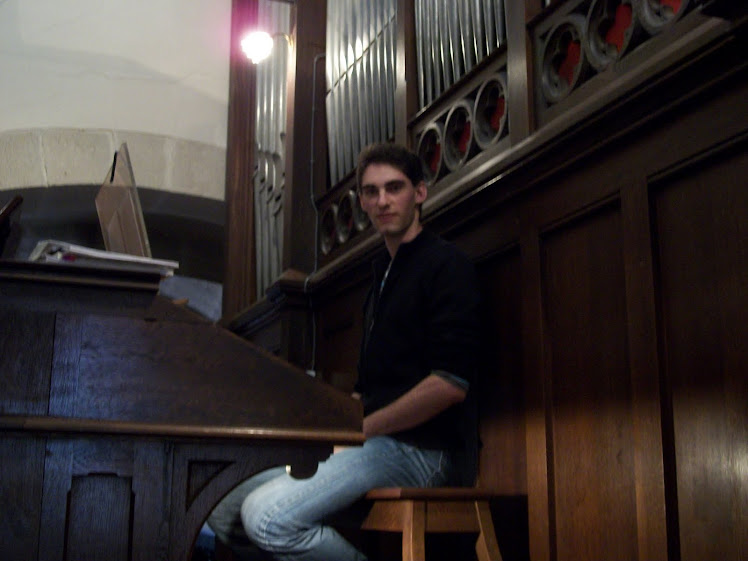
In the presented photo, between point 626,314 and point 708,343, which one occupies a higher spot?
point 626,314

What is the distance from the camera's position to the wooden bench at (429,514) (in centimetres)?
221

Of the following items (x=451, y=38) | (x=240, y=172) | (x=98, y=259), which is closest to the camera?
(x=98, y=259)

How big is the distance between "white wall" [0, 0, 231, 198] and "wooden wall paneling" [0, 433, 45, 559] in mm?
4463

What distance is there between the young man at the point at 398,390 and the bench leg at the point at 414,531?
155mm

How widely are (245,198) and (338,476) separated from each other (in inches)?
Result: 145

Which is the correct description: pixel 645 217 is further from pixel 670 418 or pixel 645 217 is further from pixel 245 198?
pixel 245 198

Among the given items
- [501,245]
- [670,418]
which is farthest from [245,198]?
[670,418]

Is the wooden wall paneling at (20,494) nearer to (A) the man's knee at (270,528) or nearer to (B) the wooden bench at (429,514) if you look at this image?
(A) the man's knee at (270,528)

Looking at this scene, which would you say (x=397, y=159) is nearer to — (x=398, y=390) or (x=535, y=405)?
(x=398, y=390)

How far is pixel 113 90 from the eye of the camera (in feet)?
19.9

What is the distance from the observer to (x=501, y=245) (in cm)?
278

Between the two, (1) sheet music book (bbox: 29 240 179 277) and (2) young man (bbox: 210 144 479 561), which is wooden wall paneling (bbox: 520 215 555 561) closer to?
(2) young man (bbox: 210 144 479 561)

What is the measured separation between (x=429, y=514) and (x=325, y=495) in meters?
0.24

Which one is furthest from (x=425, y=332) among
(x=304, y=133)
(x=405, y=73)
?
(x=304, y=133)
